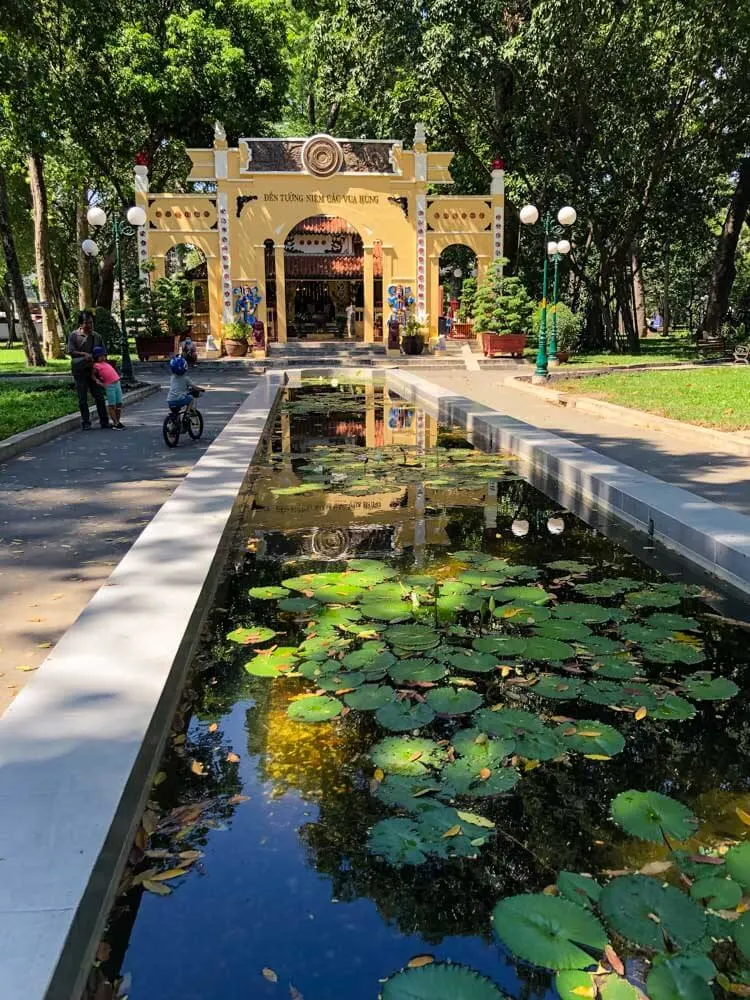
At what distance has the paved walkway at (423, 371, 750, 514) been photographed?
7.58 meters

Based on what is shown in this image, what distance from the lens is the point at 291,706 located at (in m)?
3.60

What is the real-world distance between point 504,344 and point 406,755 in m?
23.2

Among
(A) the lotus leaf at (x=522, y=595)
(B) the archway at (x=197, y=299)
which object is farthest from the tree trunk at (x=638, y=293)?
(A) the lotus leaf at (x=522, y=595)

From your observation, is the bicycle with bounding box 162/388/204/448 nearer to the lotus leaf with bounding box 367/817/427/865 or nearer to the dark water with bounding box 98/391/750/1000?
the dark water with bounding box 98/391/750/1000

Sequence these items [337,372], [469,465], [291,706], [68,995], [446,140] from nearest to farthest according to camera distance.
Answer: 1. [68,995]
2. [291,706]
3. [469,465]
4. [337,372]
5. [446,140]

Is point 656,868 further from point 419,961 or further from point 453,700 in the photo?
point 453,700

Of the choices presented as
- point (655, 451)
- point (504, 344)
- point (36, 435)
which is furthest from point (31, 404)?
point (504, 344)

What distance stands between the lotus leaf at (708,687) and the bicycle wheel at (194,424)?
8.05m

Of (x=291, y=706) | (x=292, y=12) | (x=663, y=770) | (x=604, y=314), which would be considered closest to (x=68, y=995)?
(x=291, y=706)

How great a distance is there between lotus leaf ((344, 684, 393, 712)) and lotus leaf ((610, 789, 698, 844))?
1.07 meters

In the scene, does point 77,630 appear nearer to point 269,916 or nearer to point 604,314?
point 269,916

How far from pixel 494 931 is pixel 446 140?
107ft

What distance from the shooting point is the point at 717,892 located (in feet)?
7.79

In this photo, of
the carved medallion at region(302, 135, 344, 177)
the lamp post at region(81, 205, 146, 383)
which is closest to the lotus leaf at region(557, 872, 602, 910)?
the lamp post at region(81, 205, 146, 383)
